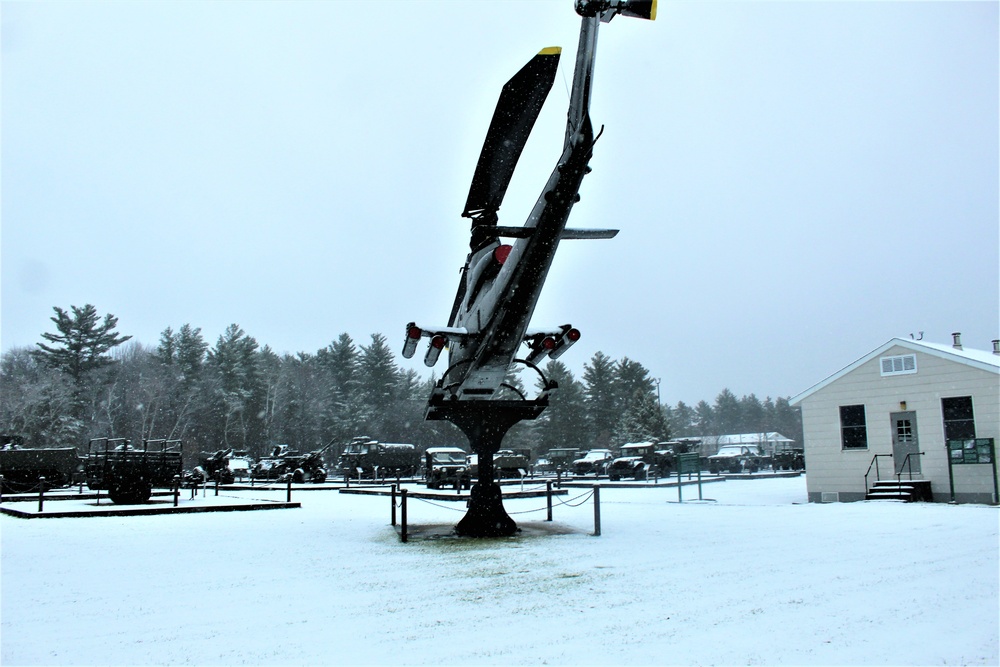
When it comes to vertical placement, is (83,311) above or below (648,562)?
above

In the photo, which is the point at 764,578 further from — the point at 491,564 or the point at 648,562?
the point at 491,564

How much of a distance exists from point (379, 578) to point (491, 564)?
1.54 meters

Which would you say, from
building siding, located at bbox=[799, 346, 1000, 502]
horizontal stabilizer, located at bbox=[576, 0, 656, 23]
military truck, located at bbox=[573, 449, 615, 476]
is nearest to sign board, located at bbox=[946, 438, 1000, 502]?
building siding, located at bbox=[799, 346, 1000, 502]

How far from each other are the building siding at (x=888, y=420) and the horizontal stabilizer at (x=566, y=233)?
11.9 m

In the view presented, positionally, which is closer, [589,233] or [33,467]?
[589,233]

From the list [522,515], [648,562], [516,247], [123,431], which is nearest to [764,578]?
[648,562]

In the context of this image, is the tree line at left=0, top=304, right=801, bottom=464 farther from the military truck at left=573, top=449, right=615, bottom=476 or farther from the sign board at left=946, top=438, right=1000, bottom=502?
the sign board at left=946, top=438, right=1000, bottom=502

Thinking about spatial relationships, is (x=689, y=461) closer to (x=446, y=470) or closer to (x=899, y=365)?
(x=899, y=365)

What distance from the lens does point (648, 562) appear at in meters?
8.77

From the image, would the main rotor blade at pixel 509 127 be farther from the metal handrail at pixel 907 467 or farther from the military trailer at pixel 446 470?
the military trailer at pixel 446 470

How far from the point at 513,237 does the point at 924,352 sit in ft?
44.8

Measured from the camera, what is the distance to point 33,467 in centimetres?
2164

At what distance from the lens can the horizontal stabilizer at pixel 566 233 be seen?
8.64 meters

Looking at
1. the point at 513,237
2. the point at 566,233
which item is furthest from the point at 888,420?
the point at 513,237
